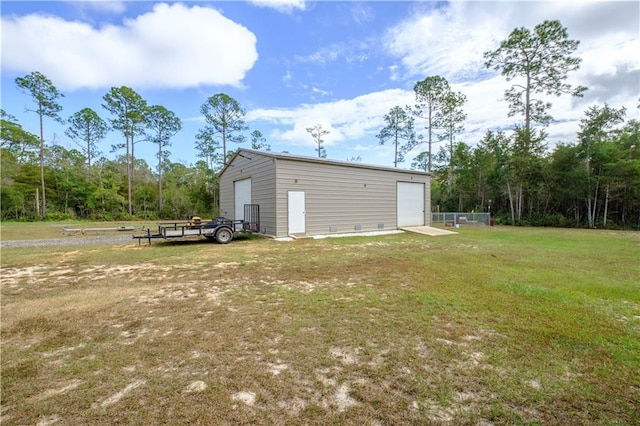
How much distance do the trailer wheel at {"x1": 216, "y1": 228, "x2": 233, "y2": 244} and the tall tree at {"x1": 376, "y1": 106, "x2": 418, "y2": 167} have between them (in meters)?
21.3

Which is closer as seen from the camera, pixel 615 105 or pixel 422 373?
pixel 422 373

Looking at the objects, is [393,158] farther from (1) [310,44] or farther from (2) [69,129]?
(2) [69,129]

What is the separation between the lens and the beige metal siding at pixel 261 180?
10.3 m

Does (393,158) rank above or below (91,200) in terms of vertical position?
above

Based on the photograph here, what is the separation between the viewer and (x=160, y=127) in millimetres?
24609

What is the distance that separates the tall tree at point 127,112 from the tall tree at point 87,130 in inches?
63.9

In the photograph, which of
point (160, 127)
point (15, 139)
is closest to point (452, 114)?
point (160, 127)

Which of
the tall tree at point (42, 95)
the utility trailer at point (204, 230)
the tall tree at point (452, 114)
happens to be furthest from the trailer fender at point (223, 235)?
the tall tree at point (452, 114)

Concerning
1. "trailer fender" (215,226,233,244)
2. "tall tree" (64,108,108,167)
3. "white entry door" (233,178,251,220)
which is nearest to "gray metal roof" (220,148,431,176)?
"white entry door" (233,178,251,220)

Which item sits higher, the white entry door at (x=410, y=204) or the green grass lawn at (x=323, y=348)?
the white entry door at (x=410, y=204)

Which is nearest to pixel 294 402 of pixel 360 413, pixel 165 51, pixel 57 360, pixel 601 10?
pixel 360 413

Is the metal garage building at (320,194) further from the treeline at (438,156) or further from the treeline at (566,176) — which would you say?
the treeline at (438,156)

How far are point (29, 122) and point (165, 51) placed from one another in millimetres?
17598

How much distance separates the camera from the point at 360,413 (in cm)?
157
